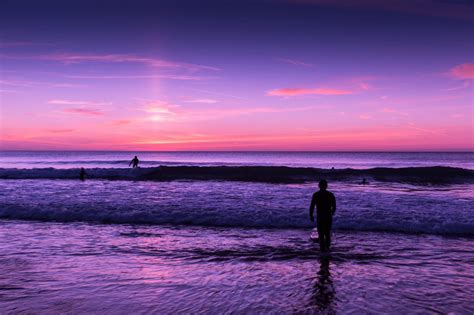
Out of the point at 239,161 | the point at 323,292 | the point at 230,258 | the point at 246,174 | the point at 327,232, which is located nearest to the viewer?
the point at 323,292

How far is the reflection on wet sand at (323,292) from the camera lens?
6.44 meters

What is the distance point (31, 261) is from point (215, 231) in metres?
6.06

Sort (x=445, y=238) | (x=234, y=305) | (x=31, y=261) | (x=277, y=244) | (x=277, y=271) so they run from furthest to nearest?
(x=445, y=238)
(x=277, y=244)
(x=31, y=261)
(x=277, y=271)
(x=234, y=305)

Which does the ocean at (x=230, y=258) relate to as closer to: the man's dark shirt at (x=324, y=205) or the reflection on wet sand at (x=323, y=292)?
the reflection on wet sand at (x=323, y=292)

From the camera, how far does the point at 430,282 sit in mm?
7789

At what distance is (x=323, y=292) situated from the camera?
7.15 metres

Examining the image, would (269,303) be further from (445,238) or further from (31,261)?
(445,238)

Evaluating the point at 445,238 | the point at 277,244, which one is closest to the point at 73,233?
the point at 277,244

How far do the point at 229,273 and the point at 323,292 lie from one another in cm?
216

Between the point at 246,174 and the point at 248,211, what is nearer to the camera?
the point at 248,211

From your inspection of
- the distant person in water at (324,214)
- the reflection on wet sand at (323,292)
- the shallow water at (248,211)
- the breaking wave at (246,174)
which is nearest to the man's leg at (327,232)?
the distant person in water at (324,214)

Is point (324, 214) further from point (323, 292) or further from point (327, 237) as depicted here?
point (323, 292)

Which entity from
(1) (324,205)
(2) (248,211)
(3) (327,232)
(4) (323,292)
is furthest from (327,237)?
(2) (248,211)

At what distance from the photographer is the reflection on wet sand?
6441 mm
